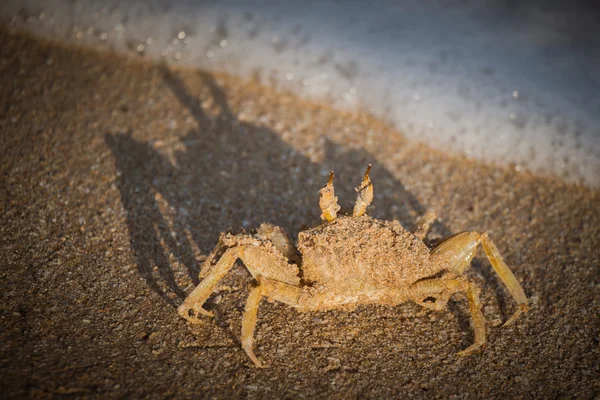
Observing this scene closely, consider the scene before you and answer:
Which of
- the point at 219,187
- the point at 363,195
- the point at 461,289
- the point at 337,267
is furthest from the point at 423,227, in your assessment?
the point at 219,187

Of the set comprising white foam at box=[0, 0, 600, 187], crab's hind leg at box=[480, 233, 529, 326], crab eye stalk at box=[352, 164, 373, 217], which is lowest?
crab's hind leg at box=[480, 233, 529, 326]

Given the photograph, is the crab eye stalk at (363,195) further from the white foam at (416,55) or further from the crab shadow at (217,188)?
the white foam at (416,55)

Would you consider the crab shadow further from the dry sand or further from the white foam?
the white foam

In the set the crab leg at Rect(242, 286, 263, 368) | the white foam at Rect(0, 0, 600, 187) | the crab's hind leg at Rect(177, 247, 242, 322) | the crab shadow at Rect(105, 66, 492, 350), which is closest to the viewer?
the crab leg at Rect(242, 286, 263, 368)

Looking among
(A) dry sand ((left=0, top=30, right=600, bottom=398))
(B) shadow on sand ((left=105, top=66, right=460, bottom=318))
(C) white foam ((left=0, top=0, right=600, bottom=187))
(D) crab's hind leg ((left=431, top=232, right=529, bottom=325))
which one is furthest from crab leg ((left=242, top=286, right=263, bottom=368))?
(C) white foam ((left=0, top=0, right=600, bottom=187))

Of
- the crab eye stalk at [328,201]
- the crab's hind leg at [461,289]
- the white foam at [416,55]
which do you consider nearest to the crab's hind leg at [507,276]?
the crab's hind leg at [461,289]

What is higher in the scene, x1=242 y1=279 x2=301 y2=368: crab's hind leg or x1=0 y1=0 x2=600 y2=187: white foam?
x1=0 y1=0 x2=600 y2=187: white foam

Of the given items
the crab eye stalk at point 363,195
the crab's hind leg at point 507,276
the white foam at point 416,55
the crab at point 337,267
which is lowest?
the crab's hind leg at point 507,276

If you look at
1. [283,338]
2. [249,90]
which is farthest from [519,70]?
[283,338]
